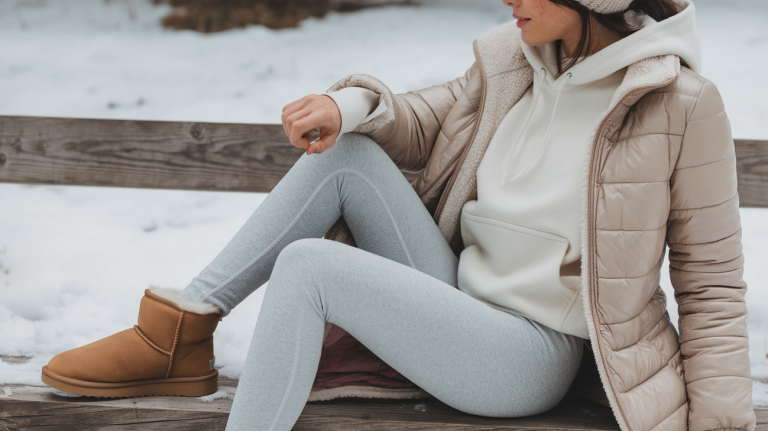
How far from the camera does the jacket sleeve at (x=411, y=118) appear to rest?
1015mm

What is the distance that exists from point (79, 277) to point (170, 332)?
894 millimetres

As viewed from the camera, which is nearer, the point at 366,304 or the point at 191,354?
the point at 366,304

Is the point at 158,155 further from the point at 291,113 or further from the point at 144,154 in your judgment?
the point at 291,113

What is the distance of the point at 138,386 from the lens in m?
0.98

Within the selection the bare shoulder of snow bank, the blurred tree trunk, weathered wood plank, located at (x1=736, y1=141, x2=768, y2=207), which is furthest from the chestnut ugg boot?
the blurred tree trunk

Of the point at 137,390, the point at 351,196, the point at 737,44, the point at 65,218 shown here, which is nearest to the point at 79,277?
the point at 65,218

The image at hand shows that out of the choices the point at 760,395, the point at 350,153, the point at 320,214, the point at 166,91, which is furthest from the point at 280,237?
the point at 166,91

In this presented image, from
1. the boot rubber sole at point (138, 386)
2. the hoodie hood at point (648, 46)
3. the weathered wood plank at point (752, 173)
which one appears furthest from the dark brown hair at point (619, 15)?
the boot rubber sole at point (138, 386)

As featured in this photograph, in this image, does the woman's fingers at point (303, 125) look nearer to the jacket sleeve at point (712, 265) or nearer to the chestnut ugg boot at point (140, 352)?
the chestnut ugg boot at point (140, 352)

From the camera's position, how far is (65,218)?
2080mm

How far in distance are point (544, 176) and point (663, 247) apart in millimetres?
207

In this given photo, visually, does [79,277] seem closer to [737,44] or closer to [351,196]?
[351,196]

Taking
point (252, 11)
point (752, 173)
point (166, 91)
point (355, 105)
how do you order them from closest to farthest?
point (355, 105)
point (752, 173)
point (166, 91)
point (252, 11)

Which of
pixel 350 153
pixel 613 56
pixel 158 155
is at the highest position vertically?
pixel 613 56
